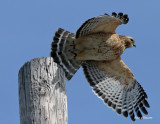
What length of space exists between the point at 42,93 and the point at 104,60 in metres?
4.37

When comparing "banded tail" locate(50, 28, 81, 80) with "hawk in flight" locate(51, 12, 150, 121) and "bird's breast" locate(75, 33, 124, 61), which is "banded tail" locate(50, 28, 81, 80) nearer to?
"hawk in flight" locate(51, 12, 150, 121)

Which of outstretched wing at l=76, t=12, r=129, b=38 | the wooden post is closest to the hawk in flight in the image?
outstretched wing at l=76, t=12, r=129, b=38

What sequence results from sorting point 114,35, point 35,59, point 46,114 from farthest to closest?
point 114,35, point 35,59, point 46,114

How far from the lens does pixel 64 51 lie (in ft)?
26.2

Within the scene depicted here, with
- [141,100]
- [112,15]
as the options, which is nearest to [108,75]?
[141,100]

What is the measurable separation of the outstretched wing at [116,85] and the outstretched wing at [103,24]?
0.90 m

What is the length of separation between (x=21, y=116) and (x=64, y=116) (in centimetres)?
49

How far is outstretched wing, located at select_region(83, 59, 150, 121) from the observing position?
8.29 m

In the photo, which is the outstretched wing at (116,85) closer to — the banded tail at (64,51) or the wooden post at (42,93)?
the banded tail at (64,51)

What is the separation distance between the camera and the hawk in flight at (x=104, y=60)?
7828 mm

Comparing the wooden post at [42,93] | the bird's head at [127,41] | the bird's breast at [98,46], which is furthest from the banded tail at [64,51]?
the wooden post at [42,93]

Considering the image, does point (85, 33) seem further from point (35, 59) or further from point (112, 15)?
point (35, 59)

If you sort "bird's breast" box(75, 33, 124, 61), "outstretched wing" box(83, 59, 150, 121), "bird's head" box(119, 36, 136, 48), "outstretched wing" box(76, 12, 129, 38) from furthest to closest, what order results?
1. "bird's head" box(119, 36, 136, 48)
2. "outstretched wing" box(83, 59, 150, 121)
3. "bird's breast" box(75, 33, 124, 61)
4. "outstretched wing" box(76, 12, 129, 38)

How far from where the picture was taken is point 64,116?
4168 millimetres
